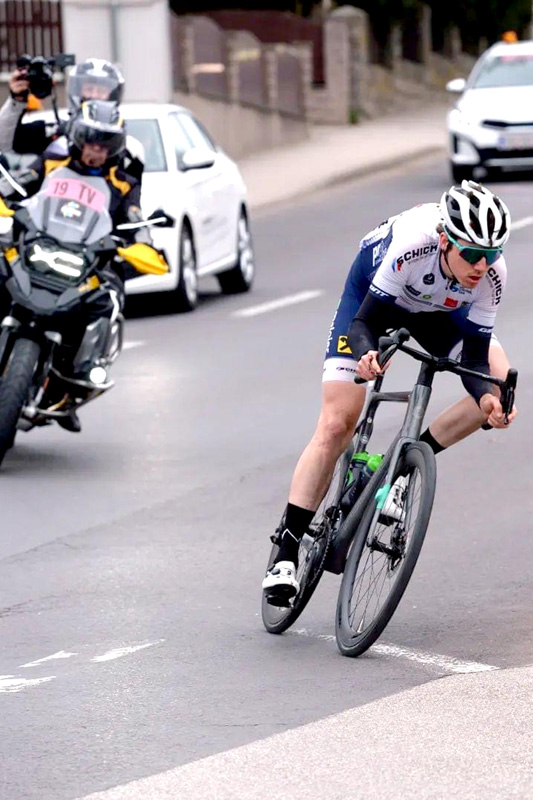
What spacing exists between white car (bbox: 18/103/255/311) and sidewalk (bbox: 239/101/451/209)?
25.7ft

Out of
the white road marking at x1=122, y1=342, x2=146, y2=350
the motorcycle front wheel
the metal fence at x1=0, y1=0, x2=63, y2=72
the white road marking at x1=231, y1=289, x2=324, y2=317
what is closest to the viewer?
the motorcycle front wheel

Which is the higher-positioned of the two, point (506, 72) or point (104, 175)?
point (104, 175)

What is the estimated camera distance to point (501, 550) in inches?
334

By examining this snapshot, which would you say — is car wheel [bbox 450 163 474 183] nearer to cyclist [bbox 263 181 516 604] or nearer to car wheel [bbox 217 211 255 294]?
car wheel [bbox 217 211 255 294]

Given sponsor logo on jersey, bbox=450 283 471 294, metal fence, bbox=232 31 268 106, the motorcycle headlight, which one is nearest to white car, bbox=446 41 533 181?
metal fence, bbox=232 31 268 106

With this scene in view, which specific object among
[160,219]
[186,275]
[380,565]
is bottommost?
[186,275]

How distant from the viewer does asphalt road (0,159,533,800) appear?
598cm

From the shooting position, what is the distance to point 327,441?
7023 millimetres

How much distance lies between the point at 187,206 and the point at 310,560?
33.0 ft

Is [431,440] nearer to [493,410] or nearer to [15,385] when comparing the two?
[493,410]

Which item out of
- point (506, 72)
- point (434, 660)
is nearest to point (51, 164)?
point (434, 660)

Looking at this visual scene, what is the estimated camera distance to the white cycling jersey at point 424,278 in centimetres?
680

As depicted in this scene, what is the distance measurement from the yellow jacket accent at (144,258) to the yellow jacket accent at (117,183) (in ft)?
1.79

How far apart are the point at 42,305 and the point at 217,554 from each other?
2.15 meters
